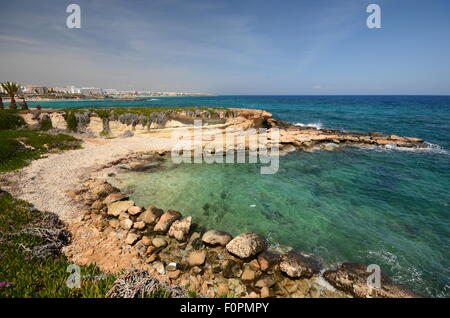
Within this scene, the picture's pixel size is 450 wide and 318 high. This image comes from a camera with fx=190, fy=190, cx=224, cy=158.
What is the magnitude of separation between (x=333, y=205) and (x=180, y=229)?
10264 millimetres

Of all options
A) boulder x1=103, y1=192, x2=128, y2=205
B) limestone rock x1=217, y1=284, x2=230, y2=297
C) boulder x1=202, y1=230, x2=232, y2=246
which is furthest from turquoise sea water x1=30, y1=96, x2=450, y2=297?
limestone rock x1=217, y1=284, x2=230, y2=297

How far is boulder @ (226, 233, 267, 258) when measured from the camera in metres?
8.07

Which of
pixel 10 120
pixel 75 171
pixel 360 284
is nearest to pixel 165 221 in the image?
pixel 360 284

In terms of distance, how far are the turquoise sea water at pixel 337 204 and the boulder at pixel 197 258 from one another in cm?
259

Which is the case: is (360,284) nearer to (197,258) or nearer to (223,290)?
(223,290)

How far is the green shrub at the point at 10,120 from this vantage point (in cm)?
2459

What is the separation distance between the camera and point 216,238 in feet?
29.5

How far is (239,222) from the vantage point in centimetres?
1108

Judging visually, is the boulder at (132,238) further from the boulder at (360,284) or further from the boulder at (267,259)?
the boulder at (360,284)
